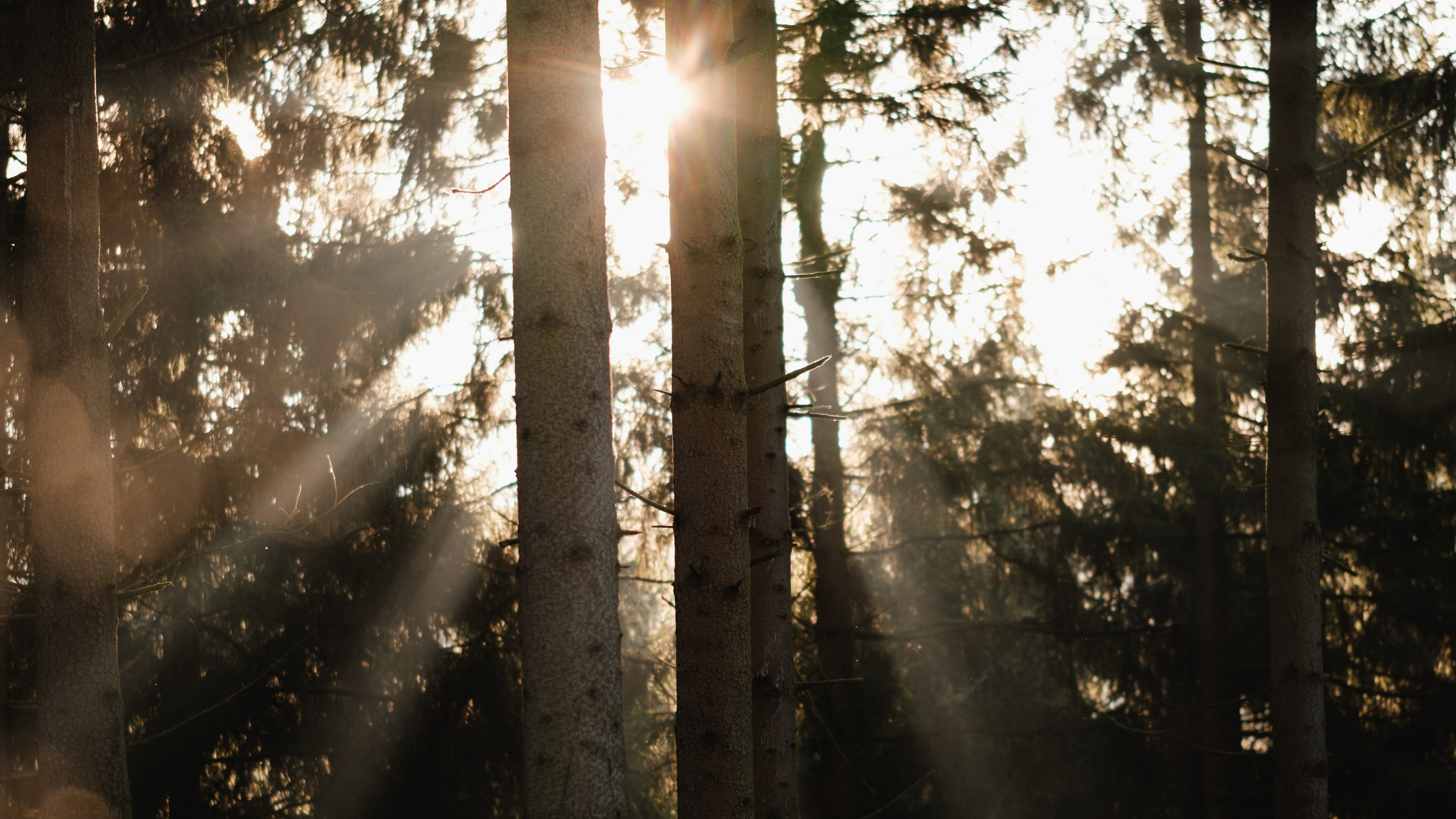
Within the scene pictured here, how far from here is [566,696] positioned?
9.37 ft

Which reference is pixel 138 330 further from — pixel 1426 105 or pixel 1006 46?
pixel 1426 105

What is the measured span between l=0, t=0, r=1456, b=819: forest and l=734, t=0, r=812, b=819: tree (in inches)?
1.0

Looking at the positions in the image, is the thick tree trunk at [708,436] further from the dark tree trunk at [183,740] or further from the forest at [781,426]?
the dark tree trunk at [183,740]

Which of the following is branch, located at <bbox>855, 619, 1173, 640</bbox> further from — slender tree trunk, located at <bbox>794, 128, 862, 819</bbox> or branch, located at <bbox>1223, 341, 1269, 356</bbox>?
branch, located at <bbox>1223, 341, 1269, 356</bbox>

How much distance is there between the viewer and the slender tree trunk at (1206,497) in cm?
1015

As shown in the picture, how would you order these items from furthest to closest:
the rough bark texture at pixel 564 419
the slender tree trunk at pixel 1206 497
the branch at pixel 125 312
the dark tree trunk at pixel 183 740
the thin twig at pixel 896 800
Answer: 1. the slender tree trunk at pixel 1206 497
2. the dark tree trunk at pixel 183 740
3. the thin twig at pixel 896 800
4. the branch at pixel 125 312
5. the rough bark texture at pixel 564 419

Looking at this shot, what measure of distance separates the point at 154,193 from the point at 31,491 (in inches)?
133

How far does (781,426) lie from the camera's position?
468 cm

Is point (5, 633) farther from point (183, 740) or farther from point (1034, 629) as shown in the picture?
point (1034, 629)

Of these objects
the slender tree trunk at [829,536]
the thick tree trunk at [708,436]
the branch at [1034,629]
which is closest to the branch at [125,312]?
the thick tree trunk at [708,436]

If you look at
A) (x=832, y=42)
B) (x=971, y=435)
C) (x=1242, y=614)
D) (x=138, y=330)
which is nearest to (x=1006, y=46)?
(x=832, y=42)

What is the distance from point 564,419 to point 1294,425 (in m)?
5.04

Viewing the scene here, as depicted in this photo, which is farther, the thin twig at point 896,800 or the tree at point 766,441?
the thin twig at point 896,800

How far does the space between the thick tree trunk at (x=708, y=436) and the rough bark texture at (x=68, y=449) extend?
3.25 meters
